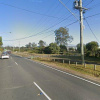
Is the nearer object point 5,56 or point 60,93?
point 60,93

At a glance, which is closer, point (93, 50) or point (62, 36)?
point (93, 50)

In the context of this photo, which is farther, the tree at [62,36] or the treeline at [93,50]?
the tree at [62,36]

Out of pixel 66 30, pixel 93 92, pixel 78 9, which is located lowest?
pixel 93 92

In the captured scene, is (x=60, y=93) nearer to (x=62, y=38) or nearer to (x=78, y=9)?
(x=78, y=9)

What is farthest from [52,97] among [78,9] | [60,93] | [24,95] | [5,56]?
[5,56]

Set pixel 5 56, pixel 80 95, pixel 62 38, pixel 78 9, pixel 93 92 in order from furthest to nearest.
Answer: pixel 62 38, pixel 5 56, pixel 78 9, pixel 93 92, pixel 80 95

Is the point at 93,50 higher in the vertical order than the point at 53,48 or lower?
lower

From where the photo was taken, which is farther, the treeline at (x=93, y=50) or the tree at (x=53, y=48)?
the tree at (x=53, y=48)

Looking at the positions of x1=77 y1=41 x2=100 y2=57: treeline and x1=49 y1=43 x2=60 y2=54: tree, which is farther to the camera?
x1=49 y1=43 x2=60 y2=54: tree

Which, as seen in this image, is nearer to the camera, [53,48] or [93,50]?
[93,50]

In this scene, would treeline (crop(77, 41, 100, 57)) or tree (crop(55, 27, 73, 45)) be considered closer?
treeline (crop(77, 41, 100, 57))

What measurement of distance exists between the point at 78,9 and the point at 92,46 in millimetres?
25540

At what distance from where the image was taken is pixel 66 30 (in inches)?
2867

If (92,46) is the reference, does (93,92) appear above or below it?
below
